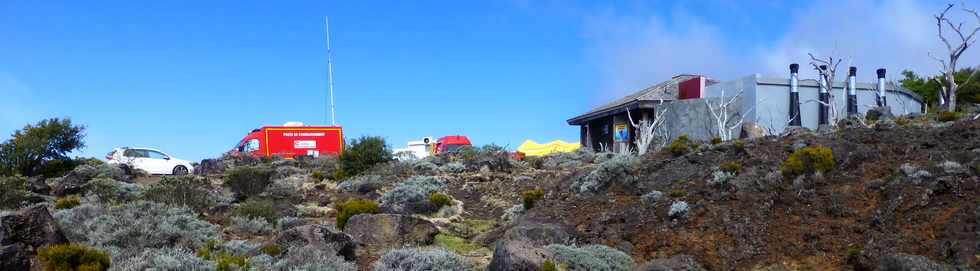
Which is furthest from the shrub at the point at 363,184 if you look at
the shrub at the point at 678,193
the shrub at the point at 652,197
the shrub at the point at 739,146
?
the shrub at the point at 678,193

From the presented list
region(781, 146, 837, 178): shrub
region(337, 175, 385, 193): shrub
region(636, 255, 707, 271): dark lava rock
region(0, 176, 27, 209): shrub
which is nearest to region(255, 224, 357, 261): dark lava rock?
region(636, 255, 707, 271): dark lava rock

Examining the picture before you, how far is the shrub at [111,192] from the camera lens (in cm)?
1394

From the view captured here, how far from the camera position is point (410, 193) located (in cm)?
1549

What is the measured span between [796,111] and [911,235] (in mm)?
19778

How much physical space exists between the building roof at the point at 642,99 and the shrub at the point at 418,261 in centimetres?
2244

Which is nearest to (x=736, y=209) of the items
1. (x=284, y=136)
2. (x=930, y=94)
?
(x=284, y=136)

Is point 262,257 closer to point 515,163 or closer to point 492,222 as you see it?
point 492,222

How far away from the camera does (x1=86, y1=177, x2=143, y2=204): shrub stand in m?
13.9

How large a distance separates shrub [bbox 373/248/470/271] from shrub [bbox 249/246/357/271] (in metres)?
0.34

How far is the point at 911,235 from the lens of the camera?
7.95 m

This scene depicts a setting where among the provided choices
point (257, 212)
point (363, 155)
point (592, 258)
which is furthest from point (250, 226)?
point (363, 155)

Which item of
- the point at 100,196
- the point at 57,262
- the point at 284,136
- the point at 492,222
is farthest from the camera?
the point at 284,136

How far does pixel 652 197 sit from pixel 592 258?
10.8 feet

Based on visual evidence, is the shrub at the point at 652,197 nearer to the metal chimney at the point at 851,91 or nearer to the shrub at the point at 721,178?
the shrub at the point at 721,178
